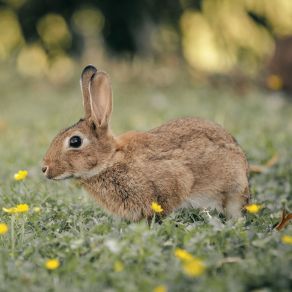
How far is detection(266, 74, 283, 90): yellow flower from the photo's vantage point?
10.5 m

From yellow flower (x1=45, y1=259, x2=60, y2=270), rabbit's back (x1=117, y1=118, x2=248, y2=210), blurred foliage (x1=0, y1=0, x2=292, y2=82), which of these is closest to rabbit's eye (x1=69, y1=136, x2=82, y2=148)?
rabbit's back (x1=117, y1=118, x2=248, y2=210)

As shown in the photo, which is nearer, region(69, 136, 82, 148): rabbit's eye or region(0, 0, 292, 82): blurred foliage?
region(69, 136, 82, 148): rabbit's eye

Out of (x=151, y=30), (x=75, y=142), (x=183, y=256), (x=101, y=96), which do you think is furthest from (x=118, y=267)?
(x=151, y=30)

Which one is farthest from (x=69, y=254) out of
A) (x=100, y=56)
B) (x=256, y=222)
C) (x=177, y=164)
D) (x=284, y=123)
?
(x=100, y=56)

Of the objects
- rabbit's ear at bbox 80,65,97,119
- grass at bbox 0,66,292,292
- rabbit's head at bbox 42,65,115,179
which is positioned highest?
rabbit's ear at bbox 80,65,97,119

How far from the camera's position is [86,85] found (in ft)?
15.4

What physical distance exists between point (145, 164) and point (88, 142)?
466 mm

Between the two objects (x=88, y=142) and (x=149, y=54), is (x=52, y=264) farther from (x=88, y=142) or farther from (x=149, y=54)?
(x=149, y=54)

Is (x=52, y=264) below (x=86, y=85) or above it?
below

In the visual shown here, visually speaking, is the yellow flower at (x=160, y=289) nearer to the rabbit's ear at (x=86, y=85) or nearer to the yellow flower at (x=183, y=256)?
the yellow flower at (x=183, y=256)

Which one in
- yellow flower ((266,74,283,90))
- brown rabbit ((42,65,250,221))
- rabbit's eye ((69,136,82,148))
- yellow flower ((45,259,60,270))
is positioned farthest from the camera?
yellow flower ((266,74,283,90))

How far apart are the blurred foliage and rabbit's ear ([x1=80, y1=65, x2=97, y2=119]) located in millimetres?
7518

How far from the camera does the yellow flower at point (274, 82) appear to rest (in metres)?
10.5

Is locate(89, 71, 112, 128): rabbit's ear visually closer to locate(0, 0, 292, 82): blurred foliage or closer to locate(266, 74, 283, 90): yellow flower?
locate(266, 74, 283, 90): yellow flower
